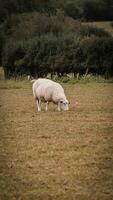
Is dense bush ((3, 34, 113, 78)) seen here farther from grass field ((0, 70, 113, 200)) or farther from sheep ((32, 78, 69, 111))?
grass field ((0, 70, 113, 200))

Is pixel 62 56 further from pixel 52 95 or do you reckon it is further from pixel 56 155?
pixel 56 155

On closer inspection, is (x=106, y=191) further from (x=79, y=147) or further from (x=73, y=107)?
(x=73, y=107)

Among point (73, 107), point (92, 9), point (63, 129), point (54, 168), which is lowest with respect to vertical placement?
point (92, 9)

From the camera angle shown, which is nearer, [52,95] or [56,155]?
[56,155]

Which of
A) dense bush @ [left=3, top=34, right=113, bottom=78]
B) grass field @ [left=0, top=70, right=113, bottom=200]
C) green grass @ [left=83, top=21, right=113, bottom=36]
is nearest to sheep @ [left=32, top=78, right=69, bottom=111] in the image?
grass field @ [left=0, top=70, right=113, bottom=200]

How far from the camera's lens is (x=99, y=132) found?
1498 cm

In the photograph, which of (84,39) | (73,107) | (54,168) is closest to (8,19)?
(84,39)

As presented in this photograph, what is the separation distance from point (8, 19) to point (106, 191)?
205 feet

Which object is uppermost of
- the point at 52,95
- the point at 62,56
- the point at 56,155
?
the point at 56,155

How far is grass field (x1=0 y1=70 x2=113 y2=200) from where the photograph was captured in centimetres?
954

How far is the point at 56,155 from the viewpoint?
39.0 feet

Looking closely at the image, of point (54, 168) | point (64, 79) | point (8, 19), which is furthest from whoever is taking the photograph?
point (8, 19)

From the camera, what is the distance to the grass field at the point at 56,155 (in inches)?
376

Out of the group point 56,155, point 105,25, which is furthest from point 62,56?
point 56,155
